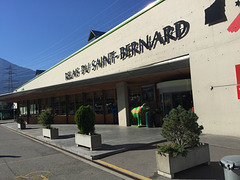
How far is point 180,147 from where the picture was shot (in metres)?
4.86

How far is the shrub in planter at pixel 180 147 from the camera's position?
15.5 ft

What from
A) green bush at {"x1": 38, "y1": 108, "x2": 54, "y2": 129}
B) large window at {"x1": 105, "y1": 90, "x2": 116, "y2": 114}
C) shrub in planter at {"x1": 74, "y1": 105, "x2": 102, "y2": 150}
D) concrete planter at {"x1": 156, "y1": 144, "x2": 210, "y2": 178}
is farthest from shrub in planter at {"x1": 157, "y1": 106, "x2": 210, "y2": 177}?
large window at {"x1": 105, "y1": 90, "x2": 116, "y2": 114}

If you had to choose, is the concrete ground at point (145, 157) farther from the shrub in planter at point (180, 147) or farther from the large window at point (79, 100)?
the large window at point (79, 100)

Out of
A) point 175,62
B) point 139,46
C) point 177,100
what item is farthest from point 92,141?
point 139,46

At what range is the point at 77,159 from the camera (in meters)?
7.01

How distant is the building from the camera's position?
29.1ft

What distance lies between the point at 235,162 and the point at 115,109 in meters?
14.8

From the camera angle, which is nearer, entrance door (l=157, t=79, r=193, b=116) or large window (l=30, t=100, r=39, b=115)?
entrance door (l=157, t=79, r=193, b=116)

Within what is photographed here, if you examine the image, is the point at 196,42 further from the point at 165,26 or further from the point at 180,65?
the point at 165,26

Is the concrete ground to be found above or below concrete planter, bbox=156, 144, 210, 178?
below

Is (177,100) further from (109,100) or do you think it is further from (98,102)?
(98,102)

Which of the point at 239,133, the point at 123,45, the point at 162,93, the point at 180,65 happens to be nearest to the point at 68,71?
the point at 123,45

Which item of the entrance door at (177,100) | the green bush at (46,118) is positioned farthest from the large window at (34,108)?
the entrance door at (177,100)

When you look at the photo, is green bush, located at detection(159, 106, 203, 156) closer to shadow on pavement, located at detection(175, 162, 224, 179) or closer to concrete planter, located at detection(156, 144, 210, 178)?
concrete planter, located at detection(156, 144, 210, 178)
